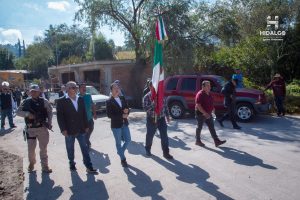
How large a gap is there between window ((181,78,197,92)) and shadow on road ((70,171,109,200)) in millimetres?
7456

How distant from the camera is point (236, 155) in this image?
749cm

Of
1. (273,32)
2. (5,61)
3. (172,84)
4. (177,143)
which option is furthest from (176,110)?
(5,61)

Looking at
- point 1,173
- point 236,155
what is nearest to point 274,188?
point 236,155

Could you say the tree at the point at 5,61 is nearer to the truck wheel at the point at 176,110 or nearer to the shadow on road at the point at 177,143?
the truck wheel at the point at 176,110

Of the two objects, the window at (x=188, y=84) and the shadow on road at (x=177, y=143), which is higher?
the window at (x=188, y=84)

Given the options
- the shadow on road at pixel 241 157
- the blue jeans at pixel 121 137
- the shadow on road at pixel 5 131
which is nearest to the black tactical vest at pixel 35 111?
the blue jeans at pixel 121 137

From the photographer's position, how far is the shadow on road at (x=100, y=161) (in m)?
6.88

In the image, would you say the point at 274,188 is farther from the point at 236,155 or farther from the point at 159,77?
the point at 159,77

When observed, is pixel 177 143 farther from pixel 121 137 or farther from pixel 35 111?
pixel 35 111

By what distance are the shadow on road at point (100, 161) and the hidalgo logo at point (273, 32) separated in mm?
15213

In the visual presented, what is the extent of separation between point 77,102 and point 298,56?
19.1 meters

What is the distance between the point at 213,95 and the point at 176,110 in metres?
1.76

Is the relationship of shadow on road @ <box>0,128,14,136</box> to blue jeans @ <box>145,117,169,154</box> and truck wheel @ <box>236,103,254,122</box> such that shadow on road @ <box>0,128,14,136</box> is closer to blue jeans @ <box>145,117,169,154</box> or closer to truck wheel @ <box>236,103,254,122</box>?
blue jeans @ <box>145,117,169,154</box>

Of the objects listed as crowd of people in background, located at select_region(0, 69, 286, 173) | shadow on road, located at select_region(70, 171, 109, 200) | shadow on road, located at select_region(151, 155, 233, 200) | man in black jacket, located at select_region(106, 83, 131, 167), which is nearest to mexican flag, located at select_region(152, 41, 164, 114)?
crowd of people in background, located at select_region(0, 69, 286, 173)
